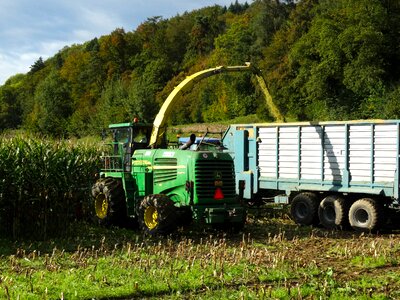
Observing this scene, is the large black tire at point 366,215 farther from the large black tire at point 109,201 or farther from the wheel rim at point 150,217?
the large black tire at point 109,201

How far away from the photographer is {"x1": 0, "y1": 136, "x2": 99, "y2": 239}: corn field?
12.0 meters

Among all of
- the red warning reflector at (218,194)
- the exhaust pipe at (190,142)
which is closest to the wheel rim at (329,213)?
the red warning reflector at (218,194)

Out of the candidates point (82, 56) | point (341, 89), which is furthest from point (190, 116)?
point (82, 56)

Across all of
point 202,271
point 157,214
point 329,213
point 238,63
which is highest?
point 238,63

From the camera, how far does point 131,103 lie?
55500 mm

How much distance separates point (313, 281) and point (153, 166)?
619 centimetres

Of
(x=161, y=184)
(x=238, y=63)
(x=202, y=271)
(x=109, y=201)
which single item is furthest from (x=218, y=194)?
(x=238, y=63)

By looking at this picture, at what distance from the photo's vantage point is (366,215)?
13578 mm

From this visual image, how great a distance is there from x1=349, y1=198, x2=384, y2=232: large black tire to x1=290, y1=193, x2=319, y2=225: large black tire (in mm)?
1205

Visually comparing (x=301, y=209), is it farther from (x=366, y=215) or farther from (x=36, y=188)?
(x=36, y=188)

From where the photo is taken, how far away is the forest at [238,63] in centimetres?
4409

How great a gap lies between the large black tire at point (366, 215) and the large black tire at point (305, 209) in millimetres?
1205

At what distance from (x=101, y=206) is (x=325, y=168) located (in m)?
5.86

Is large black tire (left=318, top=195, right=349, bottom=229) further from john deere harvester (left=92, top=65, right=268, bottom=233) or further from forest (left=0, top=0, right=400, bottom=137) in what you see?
forest (left=0, top=0, right=400, bottom=137)
